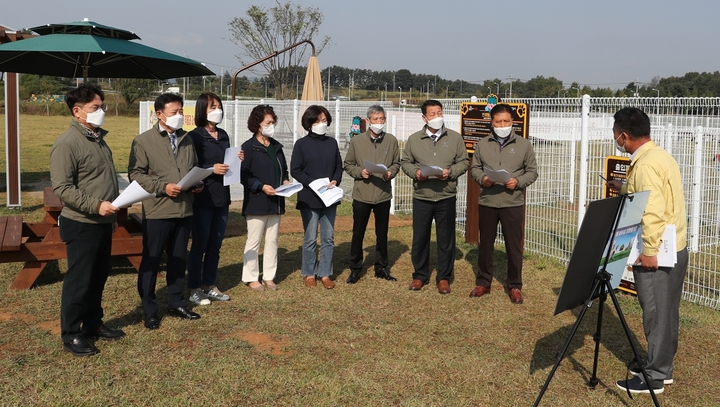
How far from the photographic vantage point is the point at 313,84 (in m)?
18.2

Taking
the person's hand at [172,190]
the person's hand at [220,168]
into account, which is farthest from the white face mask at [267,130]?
the person's hand at [172,190]

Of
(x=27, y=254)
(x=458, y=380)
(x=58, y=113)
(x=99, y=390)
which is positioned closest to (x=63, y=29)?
(x=27, y=254)

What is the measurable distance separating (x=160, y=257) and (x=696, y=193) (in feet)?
20.2

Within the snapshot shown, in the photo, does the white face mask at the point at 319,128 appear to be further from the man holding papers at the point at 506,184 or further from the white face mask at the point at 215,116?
the man holding papers at the point at 506,184

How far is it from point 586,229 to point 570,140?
16.7 ft

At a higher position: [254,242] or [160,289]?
[254,242]

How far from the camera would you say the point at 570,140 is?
339 inches

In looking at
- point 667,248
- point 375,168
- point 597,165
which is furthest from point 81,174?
point 597,165

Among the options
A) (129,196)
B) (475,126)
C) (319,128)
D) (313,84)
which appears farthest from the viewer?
(313,84)

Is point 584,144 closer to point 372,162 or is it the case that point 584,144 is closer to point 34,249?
point 372,162

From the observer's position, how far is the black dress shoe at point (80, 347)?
5023mm

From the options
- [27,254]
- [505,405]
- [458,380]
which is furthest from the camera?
[27,254]

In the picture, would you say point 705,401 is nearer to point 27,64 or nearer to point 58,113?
point 27,64

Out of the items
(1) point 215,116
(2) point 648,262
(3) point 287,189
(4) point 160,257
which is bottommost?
(4) point 160,257
